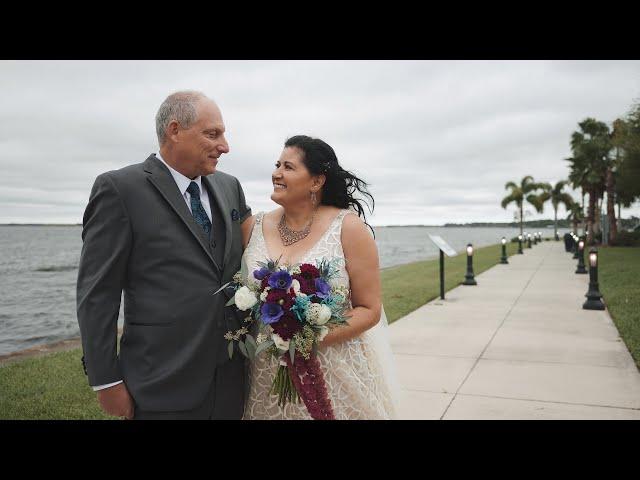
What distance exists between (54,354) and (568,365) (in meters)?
7.36

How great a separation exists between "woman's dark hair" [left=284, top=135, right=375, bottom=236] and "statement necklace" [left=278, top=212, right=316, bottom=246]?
0.61 feet

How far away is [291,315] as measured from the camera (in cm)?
248

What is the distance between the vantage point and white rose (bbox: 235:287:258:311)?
2.44 meters

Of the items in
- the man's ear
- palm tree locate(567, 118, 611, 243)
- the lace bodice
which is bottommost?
the lace bodice

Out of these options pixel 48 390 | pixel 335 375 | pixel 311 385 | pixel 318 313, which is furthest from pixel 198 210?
pixel 48 390

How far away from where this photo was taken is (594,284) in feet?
35.6

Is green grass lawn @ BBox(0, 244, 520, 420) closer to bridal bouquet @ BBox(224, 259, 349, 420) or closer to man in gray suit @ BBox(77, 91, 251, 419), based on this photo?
man in gray suit @ BBox(77, 91, 251, 419)

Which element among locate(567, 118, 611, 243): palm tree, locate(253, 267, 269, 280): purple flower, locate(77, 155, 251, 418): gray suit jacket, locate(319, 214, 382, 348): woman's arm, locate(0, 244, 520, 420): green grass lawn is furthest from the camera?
locate(567, 118, 611, 243): palm tree

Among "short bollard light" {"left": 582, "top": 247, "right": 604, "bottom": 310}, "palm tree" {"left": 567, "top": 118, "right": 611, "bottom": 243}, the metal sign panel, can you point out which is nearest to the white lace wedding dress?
the metal sign panel

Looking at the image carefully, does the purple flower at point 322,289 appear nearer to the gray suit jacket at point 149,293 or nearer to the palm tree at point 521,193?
the gray suit jacket at point 149,293

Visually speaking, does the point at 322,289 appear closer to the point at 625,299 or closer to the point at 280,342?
the point at 280,342

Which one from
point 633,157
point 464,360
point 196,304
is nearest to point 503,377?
point 464,360
